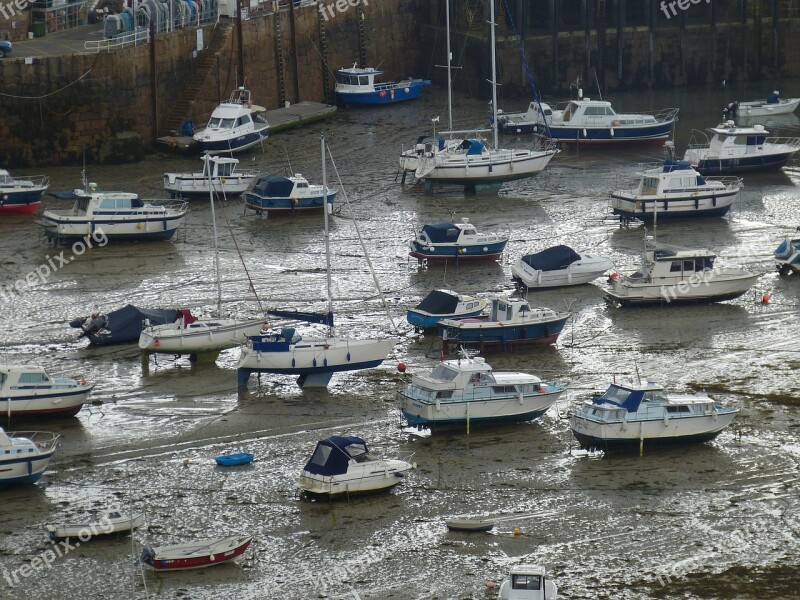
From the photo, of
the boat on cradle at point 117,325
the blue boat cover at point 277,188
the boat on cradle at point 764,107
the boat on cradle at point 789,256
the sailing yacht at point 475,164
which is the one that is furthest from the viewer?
the boat on cradle at point 764,107

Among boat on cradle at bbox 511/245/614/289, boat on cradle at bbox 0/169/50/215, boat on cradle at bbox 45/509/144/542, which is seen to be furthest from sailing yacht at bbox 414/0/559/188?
boat on cradle at bbox 45/509/144/542

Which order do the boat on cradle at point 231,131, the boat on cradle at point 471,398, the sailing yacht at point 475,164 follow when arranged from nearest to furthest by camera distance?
1. the boat on cradle at point 471,398
2. the sailing yacht at point 475,164
3. the boat on cradle at point 231,131

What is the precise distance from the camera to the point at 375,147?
199ft

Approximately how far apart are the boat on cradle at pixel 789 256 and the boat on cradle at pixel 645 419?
12.2 metres

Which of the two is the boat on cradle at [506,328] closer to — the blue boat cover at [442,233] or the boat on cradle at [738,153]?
the blue boat cover at [442,233]

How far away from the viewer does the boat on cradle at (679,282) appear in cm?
4131

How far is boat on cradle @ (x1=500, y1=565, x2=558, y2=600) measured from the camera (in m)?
25.4

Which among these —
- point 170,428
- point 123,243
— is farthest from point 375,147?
point 170,428

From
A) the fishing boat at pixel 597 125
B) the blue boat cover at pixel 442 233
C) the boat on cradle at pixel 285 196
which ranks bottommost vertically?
the blue boat cover at pixel 442 233

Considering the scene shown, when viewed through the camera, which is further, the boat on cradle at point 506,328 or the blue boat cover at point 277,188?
the blue boat cover at point 277,188

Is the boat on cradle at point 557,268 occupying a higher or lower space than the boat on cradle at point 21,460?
higher

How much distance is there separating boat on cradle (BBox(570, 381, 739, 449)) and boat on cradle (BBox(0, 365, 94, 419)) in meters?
10.5

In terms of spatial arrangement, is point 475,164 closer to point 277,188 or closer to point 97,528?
point 277,188

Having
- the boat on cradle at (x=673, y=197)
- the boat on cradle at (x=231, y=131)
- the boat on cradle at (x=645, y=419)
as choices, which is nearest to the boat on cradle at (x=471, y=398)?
the boat on cradle at (x=645, y=419)
